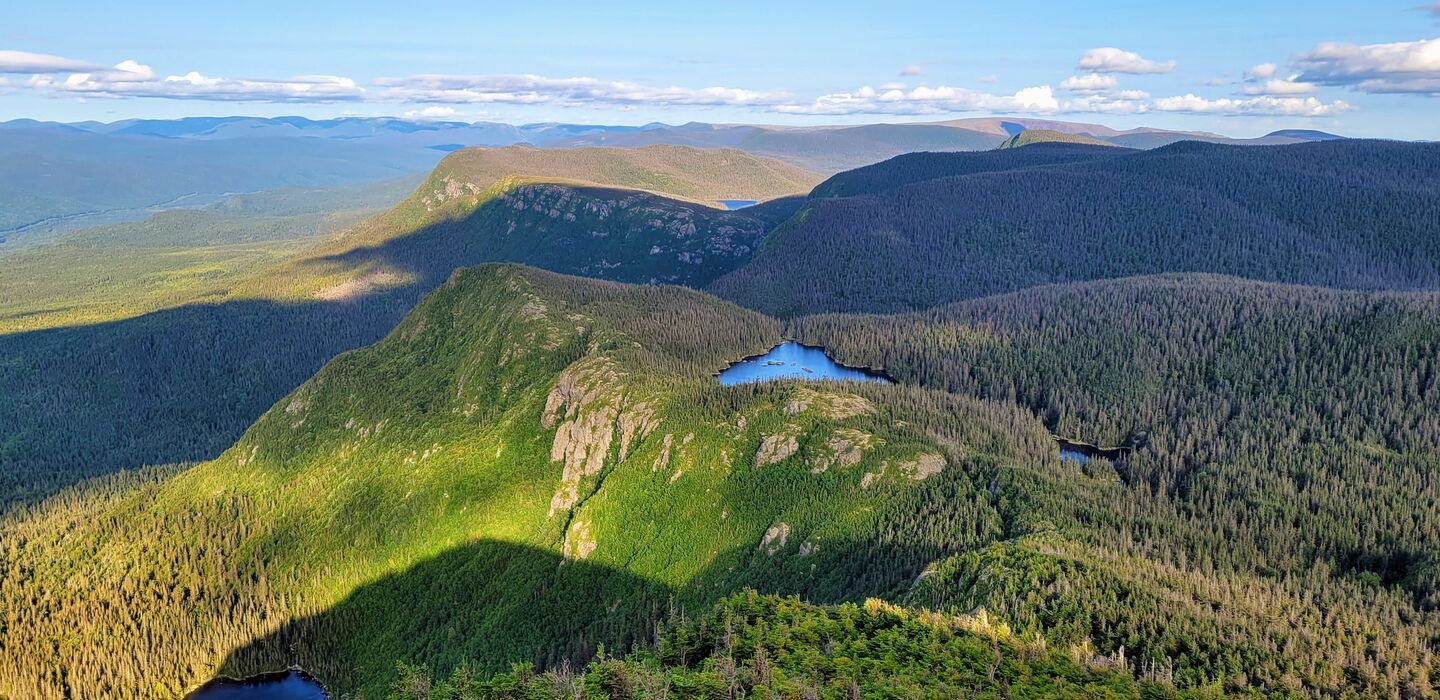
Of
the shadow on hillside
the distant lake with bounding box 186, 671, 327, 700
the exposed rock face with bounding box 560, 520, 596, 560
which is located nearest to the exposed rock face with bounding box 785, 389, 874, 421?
the shadow on hillside

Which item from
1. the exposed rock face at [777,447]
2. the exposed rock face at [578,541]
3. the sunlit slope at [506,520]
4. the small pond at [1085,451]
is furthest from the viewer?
the small pond at [1085,451]

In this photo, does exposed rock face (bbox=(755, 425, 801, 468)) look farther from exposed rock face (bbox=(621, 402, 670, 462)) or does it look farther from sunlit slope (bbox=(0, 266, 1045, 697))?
exposed rock face (bbox=(621, 402, 670, 462))

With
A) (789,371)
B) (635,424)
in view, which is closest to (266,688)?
(635,424)

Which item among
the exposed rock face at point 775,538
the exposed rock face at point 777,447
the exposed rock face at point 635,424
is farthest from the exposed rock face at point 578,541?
the exposed rock face at point 775,538

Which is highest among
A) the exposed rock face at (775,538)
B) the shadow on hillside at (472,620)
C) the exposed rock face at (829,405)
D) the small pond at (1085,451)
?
the exposed rock face at (829,405)

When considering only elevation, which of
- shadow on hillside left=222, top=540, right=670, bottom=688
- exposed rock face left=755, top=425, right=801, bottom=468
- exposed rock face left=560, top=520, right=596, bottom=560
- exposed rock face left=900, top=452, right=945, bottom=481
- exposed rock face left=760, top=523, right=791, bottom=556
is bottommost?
shadow on hillside left=222, top=540, right=670, bottom=688

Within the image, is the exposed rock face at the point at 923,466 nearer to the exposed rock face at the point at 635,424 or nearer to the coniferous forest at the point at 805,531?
the coniferous forest at the point at 805,531
